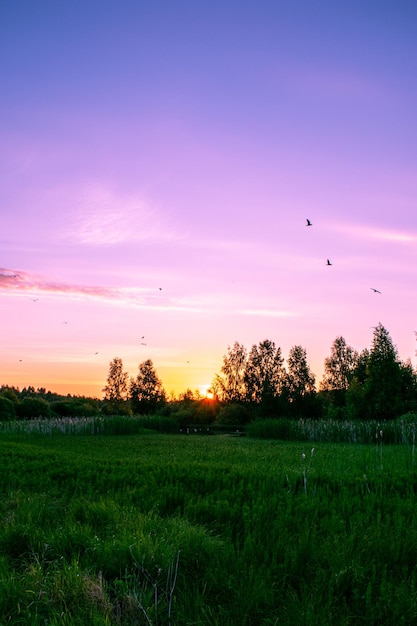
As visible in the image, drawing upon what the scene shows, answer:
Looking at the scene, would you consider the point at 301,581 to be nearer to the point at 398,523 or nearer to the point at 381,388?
the point at 398,523

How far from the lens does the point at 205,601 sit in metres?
4.39

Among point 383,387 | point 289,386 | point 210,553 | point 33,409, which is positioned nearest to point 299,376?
point 289,386

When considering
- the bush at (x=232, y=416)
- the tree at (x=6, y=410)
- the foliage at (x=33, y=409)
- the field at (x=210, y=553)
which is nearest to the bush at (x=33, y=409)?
the foliage at (x=33, y=409)

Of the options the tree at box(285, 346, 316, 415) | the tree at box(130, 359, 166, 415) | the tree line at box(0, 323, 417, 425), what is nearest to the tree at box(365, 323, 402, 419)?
the tree line at box(0, 323, 417, 425)

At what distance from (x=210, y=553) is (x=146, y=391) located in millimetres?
58138

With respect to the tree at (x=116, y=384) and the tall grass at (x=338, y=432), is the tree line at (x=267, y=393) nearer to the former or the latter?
the tree at (x=116, y=384)

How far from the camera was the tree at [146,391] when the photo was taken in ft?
202

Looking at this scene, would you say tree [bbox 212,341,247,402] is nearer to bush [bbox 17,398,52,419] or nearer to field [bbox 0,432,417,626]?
bush [bbox 17,398,52,419]

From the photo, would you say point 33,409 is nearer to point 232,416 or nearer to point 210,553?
point 232,416

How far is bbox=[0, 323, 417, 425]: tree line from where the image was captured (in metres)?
46.3

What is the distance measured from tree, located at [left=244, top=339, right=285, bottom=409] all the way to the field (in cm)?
5600

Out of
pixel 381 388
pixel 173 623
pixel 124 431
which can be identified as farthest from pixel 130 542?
pixel 381 388

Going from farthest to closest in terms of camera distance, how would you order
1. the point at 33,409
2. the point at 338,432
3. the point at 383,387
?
the point at 383,387 → the point at 33,409 → the point at 338,432

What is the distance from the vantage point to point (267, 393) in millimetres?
55812
